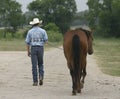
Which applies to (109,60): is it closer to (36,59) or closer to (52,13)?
(36,59)

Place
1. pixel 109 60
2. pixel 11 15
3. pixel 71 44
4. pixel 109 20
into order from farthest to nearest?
pixel 11 15 < pixel 109 20 < pixel 109 60 < pixel 71 44

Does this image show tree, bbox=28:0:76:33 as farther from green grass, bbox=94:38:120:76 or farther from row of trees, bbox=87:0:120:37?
green grass, bbox=94:38:120:76

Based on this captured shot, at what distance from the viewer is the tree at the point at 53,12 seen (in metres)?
106

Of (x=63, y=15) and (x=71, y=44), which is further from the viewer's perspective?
(x=63, y=15)

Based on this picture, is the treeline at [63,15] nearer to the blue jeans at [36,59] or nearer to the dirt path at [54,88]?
the dirt path at [54,88]

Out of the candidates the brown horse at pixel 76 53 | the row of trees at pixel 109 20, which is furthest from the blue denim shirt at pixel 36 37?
the row of trees at pixel 109 20

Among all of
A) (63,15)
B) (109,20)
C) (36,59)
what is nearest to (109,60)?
(36,59)

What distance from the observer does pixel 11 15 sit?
114375mm

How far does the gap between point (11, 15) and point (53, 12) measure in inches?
509

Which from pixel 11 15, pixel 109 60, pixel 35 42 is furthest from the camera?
pixel 11 15

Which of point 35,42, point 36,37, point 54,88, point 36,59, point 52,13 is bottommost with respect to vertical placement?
point 52,13

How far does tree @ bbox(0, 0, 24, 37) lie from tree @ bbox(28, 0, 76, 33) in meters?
6.81

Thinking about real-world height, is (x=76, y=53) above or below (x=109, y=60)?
above

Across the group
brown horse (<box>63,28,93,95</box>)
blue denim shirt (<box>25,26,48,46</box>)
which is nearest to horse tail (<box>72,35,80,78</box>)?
brown horse (<box>63,28,93,95</box>)
